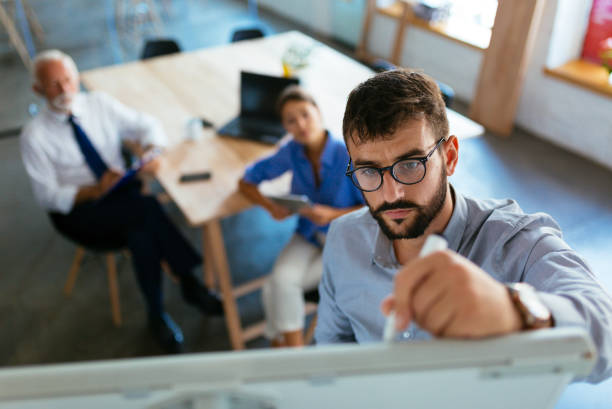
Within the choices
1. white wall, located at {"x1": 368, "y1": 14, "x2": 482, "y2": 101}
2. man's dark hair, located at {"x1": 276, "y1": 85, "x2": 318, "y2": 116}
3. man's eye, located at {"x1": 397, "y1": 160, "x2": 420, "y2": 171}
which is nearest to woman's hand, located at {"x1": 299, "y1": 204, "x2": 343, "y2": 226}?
man's dark hair, located at {"x1": 276, "y1": 85, "x2": 318, "y2": 116}

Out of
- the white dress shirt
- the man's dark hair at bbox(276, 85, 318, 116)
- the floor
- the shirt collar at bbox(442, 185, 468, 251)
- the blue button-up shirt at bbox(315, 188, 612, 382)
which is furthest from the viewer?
the floor

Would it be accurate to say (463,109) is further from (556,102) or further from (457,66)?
(556,102)

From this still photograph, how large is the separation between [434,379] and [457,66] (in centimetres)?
370

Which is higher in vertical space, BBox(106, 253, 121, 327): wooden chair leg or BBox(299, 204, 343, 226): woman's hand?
BBox(299, 204, 343, 226): woman's hand

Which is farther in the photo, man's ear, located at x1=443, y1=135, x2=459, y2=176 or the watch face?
man's ear, located at x1=443, y1=135, x2=459, y2=176

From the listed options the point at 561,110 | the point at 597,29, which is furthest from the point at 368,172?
the point at 597,29

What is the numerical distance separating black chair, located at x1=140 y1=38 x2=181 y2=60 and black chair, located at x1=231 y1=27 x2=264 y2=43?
0.48 metres

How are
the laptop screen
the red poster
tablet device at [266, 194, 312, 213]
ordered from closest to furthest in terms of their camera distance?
tablet device at [266, 194, 312, 213], the laptop screen, the red poster

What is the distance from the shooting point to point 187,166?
2318 mm

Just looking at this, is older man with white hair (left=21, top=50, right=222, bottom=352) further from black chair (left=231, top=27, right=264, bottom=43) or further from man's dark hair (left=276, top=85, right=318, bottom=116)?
black chair (left=231, top=27, right=264, bottom=43)

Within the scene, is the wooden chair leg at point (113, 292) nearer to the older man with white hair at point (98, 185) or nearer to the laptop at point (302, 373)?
the older man with white hair at point (98, 185)

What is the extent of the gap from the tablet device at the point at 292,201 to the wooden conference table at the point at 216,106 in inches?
6.0

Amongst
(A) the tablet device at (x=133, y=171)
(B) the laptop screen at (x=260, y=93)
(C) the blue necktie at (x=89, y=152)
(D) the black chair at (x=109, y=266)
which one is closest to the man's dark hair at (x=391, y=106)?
(A) the tablet device at (x=133, y=171)

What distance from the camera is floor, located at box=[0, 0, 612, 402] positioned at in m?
2.46
